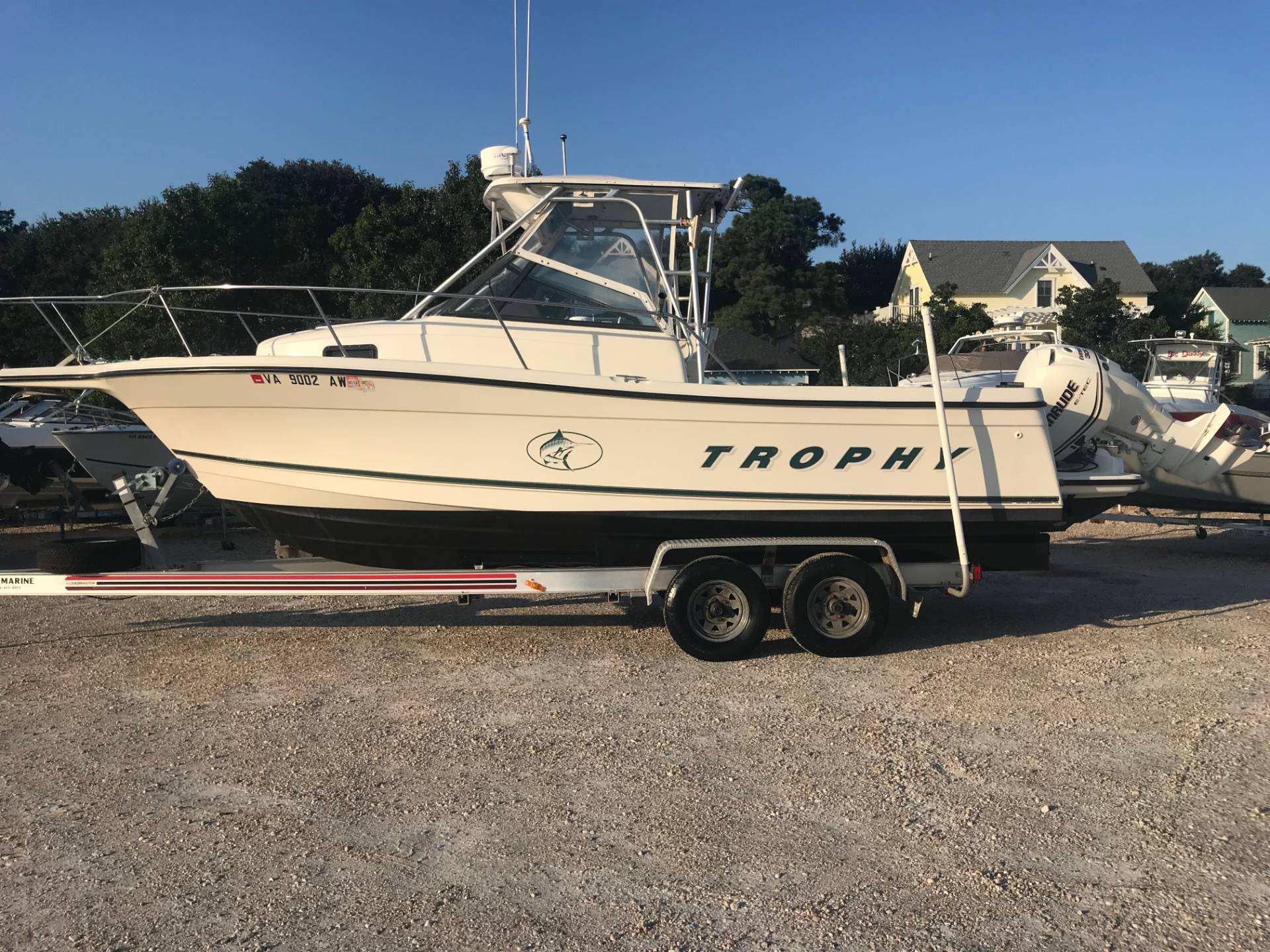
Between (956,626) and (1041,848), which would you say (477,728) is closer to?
(1041,848)

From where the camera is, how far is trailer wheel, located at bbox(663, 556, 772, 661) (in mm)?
5793

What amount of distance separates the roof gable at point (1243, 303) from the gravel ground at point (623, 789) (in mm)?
48259

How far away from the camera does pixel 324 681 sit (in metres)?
5.50

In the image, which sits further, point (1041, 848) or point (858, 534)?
point (858, 534)

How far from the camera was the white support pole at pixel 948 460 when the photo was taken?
18.6 ft

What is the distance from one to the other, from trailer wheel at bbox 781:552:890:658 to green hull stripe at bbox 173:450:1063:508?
0.40m

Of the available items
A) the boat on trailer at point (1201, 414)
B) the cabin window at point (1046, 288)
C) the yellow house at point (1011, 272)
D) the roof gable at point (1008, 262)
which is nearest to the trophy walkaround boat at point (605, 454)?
the boat on trailer at point (1201, 414)

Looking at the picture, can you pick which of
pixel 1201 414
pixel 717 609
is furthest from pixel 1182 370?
pixel 717 609

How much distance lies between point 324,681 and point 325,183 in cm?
3799

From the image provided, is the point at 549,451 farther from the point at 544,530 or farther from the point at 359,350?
the point at 359,350

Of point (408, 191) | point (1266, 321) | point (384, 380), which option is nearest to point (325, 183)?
point (408, 191)

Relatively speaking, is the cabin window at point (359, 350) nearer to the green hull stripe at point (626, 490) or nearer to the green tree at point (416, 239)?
the green hull stripe at point (626, 490)

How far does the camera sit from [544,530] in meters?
5.84

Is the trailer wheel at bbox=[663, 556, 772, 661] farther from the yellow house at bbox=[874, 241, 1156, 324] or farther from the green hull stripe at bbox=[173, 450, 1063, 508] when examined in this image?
the yellow house at bbox=[874, 241, 1156, 324]
